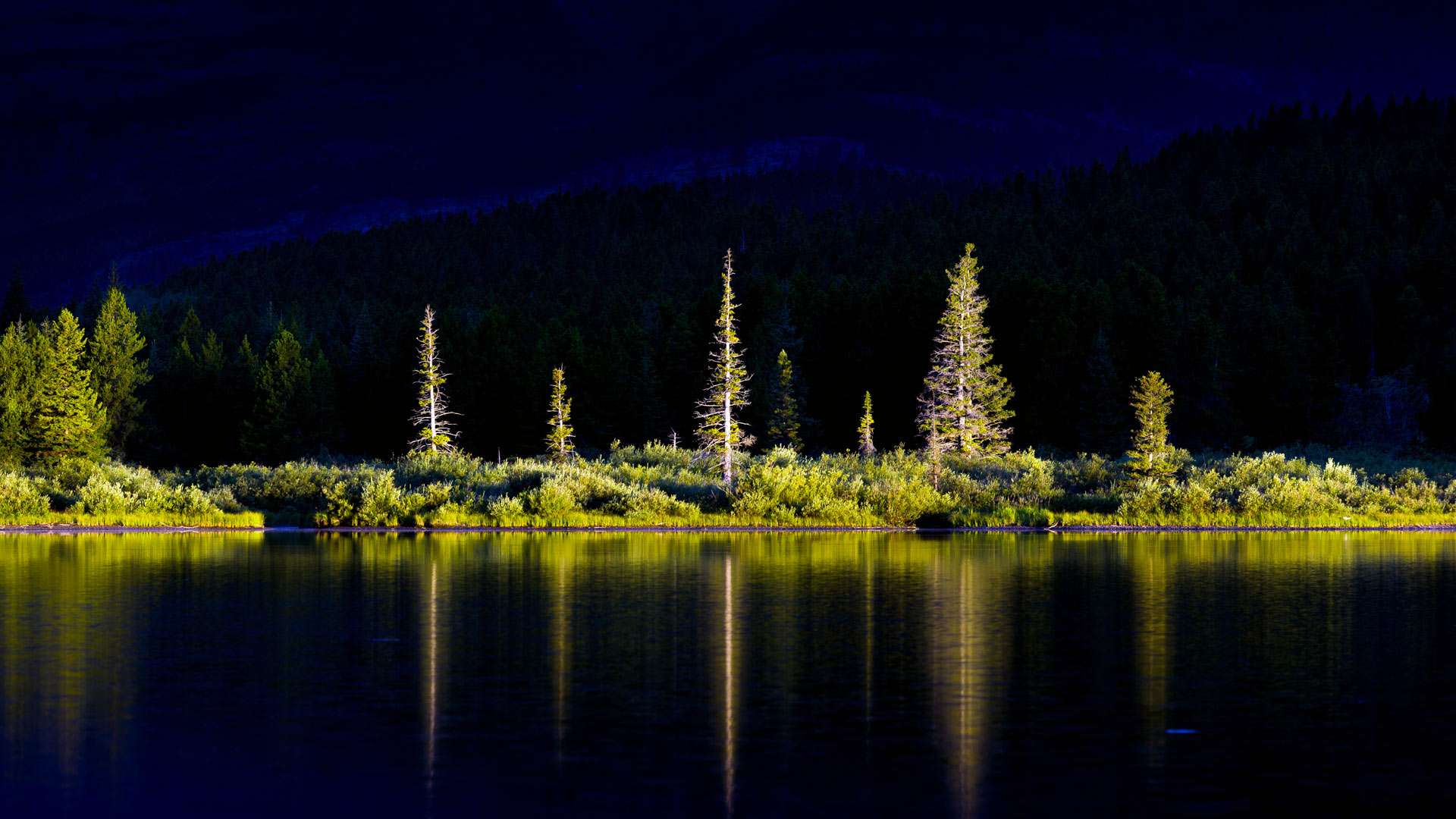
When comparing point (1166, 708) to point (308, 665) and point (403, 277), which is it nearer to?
point (308, 665)

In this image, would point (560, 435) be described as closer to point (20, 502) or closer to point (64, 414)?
point (64, 414)

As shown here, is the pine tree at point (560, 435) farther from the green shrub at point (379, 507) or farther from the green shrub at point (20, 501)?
the green shrub at point (20, 501)

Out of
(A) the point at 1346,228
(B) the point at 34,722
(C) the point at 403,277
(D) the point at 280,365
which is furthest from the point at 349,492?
(C) the point at 403,277

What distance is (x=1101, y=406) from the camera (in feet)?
279

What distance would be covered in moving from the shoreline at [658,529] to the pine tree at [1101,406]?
Result: 111 ft

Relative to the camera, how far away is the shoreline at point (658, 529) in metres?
47.4

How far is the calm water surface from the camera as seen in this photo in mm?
13617

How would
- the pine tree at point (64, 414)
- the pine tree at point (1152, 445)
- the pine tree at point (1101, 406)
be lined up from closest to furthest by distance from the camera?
the pine tree at point (1152, 445) → the pine tree at point (64, 414) → the pine tree at point (1101, 406)

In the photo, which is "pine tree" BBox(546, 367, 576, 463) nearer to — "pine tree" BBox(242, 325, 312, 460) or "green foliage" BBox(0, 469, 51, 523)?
"green foliage" BBox(0, 469, 51, 523)

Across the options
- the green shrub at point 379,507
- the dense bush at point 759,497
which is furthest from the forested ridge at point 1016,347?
the green shrub at point 379,507

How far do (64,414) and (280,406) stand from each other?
22.9 meters

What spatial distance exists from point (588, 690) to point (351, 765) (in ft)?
14.9

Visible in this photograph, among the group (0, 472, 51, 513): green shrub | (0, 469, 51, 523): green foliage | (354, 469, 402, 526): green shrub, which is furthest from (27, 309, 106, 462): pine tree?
(354, 469, 402, 526): green shrub

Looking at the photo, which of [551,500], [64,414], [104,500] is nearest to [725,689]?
[551,500]
